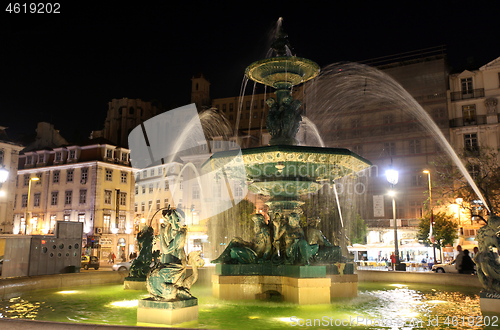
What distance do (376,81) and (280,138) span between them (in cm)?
4430

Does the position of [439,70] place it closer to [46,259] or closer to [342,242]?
[342,242]

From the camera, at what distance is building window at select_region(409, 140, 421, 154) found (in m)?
47.2

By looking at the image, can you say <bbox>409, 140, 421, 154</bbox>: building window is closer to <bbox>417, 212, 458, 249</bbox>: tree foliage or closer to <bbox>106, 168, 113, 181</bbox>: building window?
<bbox>417, 212, 458, 249</bbox>: tree foliage

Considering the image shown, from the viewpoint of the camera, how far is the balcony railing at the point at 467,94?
144ft

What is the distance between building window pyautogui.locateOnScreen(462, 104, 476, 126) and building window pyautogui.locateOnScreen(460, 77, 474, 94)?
4.92 ft

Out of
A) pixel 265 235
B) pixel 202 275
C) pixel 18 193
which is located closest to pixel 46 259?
pixel 202 275

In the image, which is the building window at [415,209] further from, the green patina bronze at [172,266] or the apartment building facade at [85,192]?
the green patina bronze at [172,266]

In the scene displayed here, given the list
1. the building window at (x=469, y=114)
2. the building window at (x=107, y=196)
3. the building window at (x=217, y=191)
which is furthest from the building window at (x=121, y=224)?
the building window at (x=469, y=114)

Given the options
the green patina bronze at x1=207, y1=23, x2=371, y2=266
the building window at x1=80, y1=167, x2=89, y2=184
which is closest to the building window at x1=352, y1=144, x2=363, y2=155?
the building window at x1=80, y1=167, x2=89, y2=184

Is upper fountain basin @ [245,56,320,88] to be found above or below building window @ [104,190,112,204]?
below

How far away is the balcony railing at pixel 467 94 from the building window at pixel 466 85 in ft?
0.33

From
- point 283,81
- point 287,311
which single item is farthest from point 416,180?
point 287,311

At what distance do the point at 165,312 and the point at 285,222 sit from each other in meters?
5.24

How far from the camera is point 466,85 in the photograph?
148 feet
